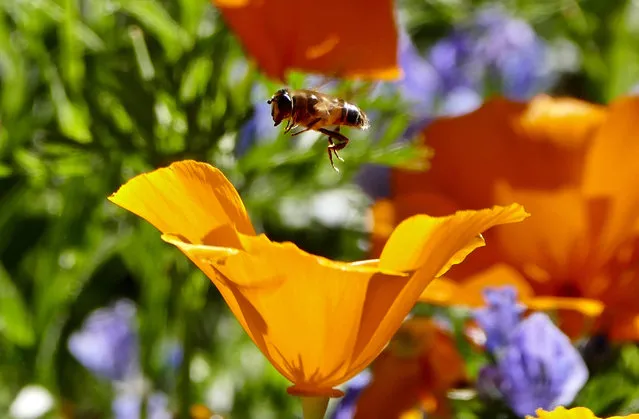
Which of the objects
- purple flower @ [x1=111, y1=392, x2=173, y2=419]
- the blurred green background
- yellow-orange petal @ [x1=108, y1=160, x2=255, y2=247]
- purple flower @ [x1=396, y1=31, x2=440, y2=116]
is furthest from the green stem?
purple flower @ [x1=396, y1=31, x2=440, y2=116]

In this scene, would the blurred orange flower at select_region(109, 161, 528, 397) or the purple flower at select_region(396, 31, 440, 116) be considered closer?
the blurred orange flower at select_region(109, 161, 528, 397)

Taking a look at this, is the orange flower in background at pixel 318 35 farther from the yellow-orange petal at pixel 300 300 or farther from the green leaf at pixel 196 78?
the yellow-orange petal at pixel 300 300

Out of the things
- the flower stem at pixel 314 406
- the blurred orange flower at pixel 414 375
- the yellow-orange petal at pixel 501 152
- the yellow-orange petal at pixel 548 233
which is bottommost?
the blurred orange flower at pixel 414 375

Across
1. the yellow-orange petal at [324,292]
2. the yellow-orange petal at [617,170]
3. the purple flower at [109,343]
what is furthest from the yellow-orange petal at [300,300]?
the purple flower at [109,343]

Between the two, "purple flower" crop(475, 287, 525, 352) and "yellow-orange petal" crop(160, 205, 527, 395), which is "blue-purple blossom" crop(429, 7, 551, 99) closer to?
"purple flower" crop(475, 287, 525, 352)

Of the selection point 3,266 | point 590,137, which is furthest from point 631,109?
point 3,266

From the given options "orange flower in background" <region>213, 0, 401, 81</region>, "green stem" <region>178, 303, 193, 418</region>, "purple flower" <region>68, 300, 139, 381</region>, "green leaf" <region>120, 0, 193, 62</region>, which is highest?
"orange flower in background" <region>213, 0, 401, 81</region>

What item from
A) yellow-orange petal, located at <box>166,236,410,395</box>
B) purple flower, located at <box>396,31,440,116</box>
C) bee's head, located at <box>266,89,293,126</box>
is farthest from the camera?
purple flower, located at <box>396,31,440,116</box>
